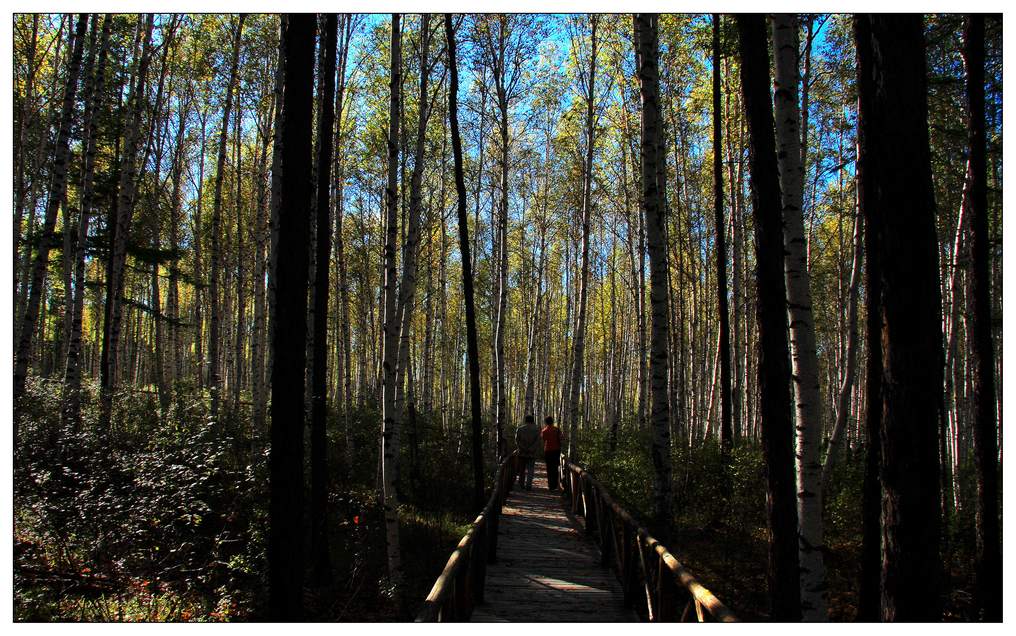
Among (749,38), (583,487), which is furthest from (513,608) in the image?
(749,38)

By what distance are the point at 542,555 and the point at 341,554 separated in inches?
109

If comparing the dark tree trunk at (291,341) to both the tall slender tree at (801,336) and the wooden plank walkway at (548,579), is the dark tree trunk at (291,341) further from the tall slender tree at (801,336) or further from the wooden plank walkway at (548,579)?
the tall slender tree at (801,336)

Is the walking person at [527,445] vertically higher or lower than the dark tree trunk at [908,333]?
lower

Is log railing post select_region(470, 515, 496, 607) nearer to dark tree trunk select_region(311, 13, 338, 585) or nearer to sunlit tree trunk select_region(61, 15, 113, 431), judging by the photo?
dark tree trunk select_region(311, 13, 338, 585)

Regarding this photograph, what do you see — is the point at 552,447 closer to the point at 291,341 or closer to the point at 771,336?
the point at 771,336

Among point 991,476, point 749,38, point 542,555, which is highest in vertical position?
point 749,38

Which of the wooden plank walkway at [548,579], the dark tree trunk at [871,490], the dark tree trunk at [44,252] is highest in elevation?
the dark tree trunk at [44,252]

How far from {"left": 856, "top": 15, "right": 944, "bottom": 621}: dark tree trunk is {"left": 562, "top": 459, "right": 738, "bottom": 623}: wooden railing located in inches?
38.9

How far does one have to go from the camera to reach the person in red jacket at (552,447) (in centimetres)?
1191

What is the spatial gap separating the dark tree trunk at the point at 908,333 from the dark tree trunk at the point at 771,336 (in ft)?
3.82

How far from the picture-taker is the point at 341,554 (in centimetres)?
747

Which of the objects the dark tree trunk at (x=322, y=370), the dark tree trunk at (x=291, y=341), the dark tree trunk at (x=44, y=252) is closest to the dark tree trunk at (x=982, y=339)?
the dark tree trunk at (x=291, y=341)

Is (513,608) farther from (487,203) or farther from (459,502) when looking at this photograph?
(487,203)

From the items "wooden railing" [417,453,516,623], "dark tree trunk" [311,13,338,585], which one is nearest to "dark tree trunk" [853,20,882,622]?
"wooden railing" [417,453,516,623]
